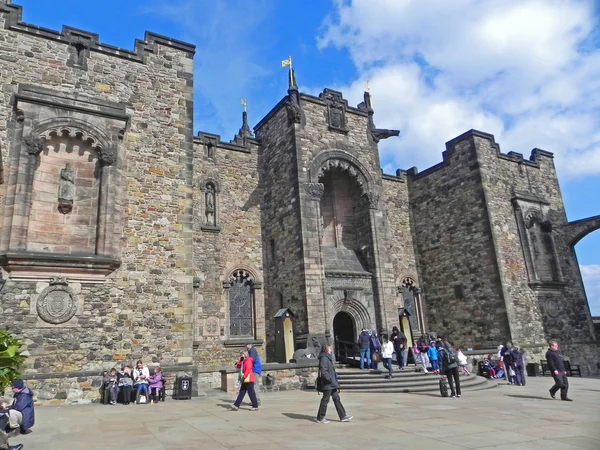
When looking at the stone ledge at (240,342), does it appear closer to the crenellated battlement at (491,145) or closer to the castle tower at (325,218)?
the castle tower at (325,218)

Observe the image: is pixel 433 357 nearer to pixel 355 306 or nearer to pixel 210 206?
pixel 355 306

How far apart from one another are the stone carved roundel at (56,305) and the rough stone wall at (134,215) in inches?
6.5

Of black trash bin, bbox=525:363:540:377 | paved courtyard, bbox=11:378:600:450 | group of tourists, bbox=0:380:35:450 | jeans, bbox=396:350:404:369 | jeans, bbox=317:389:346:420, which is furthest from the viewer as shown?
black trash bin, bbox=525:363:540:377

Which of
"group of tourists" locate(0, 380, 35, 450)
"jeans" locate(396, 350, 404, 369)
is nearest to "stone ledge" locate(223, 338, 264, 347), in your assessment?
"jeans" locate(396, 350, 404, 369)

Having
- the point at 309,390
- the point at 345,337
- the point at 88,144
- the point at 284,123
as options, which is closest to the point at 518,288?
the point at 345,337

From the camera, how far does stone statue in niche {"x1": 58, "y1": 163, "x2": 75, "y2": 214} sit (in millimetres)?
12008

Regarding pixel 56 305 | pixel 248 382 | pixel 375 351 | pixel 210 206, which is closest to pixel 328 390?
pixel 248 382

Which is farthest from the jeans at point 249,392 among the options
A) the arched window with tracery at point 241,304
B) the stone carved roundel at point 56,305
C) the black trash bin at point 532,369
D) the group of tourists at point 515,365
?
the black trash bin at point 532,369

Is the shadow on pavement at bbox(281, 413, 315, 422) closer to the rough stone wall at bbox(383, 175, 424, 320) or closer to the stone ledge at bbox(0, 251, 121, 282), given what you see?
the stone ledge at bbox(0, 251, 121, 282)

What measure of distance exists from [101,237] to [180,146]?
385cm

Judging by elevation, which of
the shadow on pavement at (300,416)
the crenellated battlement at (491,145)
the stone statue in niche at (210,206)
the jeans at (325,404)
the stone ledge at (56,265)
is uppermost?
the crenellated battlement at (491,145)

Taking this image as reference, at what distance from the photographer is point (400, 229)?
23.2 meters

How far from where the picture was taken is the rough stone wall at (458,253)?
1941 cm

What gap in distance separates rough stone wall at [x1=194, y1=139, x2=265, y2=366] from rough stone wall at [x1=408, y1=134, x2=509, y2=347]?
30.0 feet
